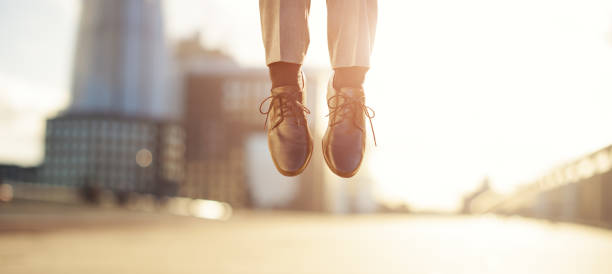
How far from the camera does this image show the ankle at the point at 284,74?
6.47 feet

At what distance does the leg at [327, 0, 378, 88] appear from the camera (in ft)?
6.07

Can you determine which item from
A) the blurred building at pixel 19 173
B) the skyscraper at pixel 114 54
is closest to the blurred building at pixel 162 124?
the skyscraper at pixel 114 54

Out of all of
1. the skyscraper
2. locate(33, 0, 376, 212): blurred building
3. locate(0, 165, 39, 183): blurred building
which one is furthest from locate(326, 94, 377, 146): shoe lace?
locate(0, 165, 39, 183): blurred building

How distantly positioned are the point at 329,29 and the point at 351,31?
0.09 meters

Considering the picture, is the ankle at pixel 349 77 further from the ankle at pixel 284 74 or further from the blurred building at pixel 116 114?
the blurred building at pixel 116 114

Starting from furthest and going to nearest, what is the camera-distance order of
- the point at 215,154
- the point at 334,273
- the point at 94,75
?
1. the point at 215,154
2. the point at 94,75
3. the point at 334,273

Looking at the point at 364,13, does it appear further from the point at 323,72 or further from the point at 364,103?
the point at 323,72

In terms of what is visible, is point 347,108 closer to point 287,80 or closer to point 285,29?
point 287,80

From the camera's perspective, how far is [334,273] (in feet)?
9.87

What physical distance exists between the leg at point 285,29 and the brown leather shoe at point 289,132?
16 cm

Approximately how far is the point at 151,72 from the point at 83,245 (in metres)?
33.7

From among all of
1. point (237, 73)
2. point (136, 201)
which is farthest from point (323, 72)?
point (136, 201)

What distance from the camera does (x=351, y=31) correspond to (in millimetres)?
1851

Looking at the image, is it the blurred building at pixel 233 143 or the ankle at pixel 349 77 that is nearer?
the ankle at pixel 349 77
